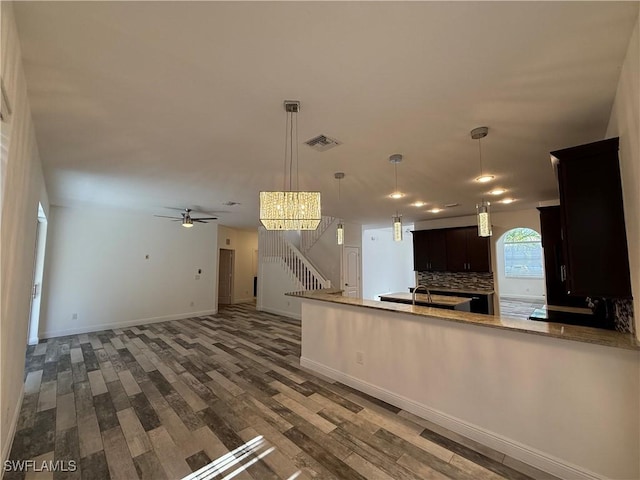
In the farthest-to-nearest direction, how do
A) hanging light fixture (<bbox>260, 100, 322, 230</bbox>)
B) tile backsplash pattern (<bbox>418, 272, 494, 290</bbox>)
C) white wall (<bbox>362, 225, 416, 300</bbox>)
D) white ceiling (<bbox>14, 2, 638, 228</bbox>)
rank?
white wall (<bbox>362, 225, 416, 300</bbox>) → tile backsplash pattern (<bbox>418, 272, 494, 290</bbox>) → hanging light fixture (<bbox>260, 100, 322, 230</bbox>) → white ceiling (<bbox>14, 2, 638, 228</bbox>)

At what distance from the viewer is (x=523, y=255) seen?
36.2 ft

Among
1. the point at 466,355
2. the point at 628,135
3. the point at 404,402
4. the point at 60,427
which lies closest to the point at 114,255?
the point at 60,427

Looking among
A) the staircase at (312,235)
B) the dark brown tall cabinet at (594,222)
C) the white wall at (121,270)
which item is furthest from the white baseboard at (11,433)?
the staircase at (312,235)

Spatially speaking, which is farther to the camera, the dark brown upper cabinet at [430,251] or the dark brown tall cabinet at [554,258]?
the dark brown upper cabinet at [430,251]

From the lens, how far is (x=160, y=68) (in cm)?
170

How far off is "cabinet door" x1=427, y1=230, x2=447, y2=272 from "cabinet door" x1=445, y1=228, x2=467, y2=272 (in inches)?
3.8

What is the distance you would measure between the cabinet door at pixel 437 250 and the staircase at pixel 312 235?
9.12ft

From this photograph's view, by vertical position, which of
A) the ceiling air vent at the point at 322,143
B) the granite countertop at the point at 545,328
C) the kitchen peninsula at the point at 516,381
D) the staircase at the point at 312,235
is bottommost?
the kitchen peninsula at the point at 516,381

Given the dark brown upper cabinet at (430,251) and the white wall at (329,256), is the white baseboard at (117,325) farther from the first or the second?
the dark brown upper cabinet at (430,251)

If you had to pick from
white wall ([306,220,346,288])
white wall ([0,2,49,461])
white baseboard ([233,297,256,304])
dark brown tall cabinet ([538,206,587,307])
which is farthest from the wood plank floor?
white baseboard ([233,297,256,304])

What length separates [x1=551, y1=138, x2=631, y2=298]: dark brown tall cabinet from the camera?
5.94ft

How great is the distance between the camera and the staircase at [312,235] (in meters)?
8.12

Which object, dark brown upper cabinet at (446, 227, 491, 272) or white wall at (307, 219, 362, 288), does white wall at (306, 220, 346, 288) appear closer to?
white wall at (307, 219, 362, 288)

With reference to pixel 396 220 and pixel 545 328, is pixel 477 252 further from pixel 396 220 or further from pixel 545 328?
pixel 545 328
